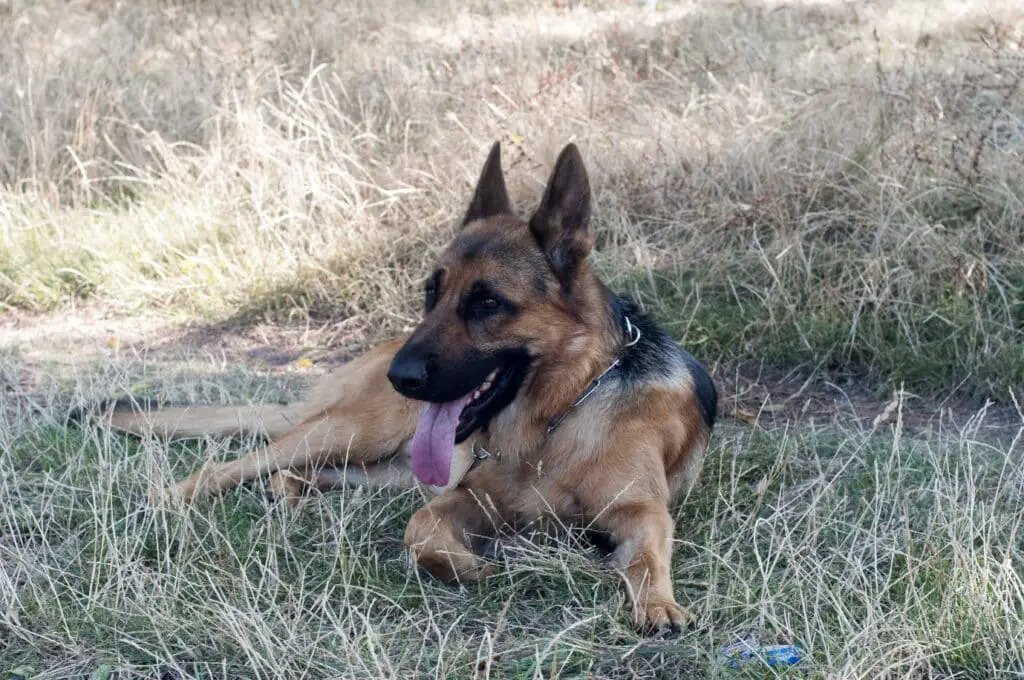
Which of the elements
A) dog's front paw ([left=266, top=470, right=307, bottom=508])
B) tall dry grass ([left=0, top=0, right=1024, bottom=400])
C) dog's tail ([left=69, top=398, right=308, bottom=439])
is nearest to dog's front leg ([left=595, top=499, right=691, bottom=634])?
dog's front paw ([left=266, top=470, right=307, bottom=508])

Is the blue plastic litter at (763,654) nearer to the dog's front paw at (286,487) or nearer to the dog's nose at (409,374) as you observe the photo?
the dog's nose at (409,374)

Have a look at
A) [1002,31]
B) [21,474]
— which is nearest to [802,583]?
[21,474]

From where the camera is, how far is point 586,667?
9.10 feet

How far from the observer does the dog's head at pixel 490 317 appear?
3.35 metres

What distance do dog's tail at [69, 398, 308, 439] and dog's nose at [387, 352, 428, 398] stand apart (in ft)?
3.80

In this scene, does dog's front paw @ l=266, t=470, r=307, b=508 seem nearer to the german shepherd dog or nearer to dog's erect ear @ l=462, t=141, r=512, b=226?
the german shepherd dog

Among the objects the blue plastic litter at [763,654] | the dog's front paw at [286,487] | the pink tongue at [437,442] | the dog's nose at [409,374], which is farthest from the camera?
the dog's front paw at [286,487]

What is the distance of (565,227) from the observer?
3605 millimetres

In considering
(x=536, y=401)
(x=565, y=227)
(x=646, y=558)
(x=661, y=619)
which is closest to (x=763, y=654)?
(x=661, y=619)

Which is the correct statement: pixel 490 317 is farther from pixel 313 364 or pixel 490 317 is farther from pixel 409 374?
pixel 313 364

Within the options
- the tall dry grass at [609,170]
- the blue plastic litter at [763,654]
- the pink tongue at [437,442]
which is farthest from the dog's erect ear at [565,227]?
the tall dry grass at [609,170]

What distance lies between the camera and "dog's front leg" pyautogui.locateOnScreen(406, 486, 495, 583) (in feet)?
10.8

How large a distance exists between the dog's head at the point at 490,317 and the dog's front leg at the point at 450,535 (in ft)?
0.46

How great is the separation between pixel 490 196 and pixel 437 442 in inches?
40.6
